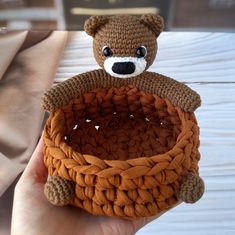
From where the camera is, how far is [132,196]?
34cm

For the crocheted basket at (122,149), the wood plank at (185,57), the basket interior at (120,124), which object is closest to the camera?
the crocheted basket at (122,149)

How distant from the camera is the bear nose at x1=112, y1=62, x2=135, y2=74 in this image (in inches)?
15.1

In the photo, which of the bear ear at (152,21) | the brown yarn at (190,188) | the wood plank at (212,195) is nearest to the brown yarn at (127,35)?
the bear ear at (152,21)

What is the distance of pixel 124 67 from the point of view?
383mm

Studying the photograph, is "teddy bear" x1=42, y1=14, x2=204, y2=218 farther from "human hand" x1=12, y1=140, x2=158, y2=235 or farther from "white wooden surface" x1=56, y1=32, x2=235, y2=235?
"white wooden surface" x1=56, y1=32, x2=235, y2=235

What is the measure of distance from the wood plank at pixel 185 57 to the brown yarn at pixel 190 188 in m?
0.36

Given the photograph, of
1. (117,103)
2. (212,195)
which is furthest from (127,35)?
(212,195)

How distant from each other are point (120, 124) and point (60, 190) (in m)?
0.19

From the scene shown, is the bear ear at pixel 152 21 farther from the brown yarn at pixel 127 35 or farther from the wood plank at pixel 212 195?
the wood plank at pixel 212 195

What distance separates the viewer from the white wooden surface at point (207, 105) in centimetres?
55

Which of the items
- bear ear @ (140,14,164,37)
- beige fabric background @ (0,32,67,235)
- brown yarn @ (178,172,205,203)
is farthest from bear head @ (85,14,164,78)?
beige fabric background @ (0,32,67,235)

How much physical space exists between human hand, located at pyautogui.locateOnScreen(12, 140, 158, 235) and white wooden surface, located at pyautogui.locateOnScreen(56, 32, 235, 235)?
152mm

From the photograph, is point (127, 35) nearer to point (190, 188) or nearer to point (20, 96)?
point (190, 188)

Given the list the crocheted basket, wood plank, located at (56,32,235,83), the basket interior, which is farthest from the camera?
wood plank, located at (56,32,235,83)
